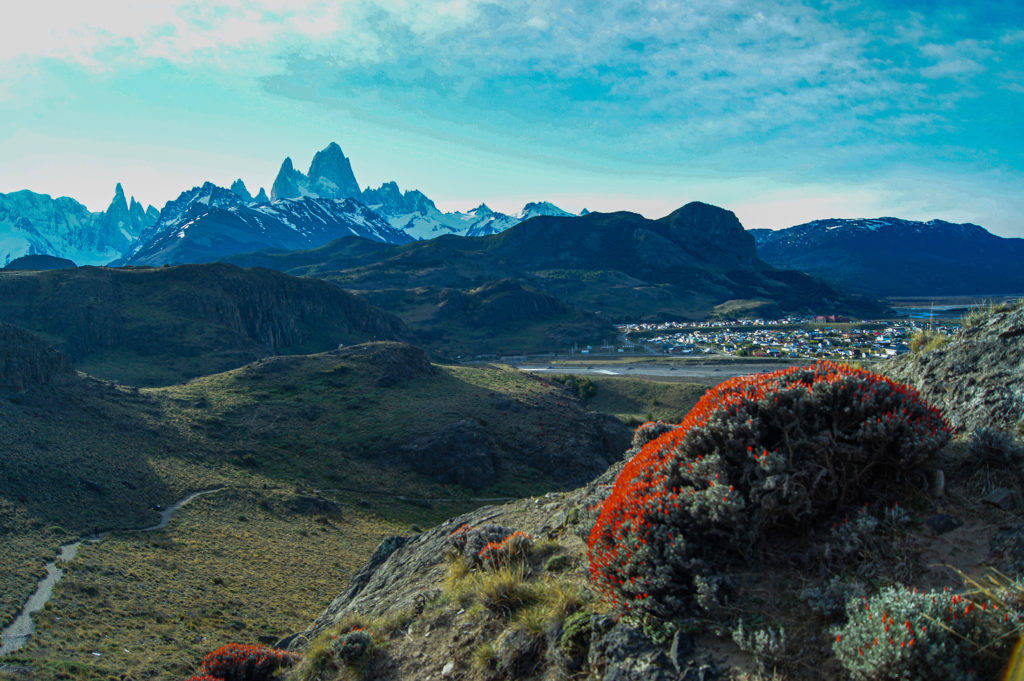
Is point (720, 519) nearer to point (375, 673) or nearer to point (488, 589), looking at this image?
point (488, 589)

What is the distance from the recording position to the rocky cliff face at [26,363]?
46.1 meters

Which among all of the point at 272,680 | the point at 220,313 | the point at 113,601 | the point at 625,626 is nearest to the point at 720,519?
the point at 625,626

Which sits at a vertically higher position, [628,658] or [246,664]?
[628,658]

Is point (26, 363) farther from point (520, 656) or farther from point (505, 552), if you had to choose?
point (520, 656)

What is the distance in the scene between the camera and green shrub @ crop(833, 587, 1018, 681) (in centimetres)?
437

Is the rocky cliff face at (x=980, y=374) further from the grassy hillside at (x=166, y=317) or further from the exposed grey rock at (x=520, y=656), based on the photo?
the grassy hillside at (x=166, y=317)

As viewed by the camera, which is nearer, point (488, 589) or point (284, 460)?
point (488, 589)

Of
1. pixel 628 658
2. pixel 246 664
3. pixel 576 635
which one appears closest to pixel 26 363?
pixel 246 664

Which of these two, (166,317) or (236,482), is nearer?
(236,482)

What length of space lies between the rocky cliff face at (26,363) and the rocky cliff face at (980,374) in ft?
193

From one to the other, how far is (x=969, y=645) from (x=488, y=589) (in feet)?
18.7

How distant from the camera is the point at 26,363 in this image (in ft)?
157

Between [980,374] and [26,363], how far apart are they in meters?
62.3

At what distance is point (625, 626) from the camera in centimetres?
630
